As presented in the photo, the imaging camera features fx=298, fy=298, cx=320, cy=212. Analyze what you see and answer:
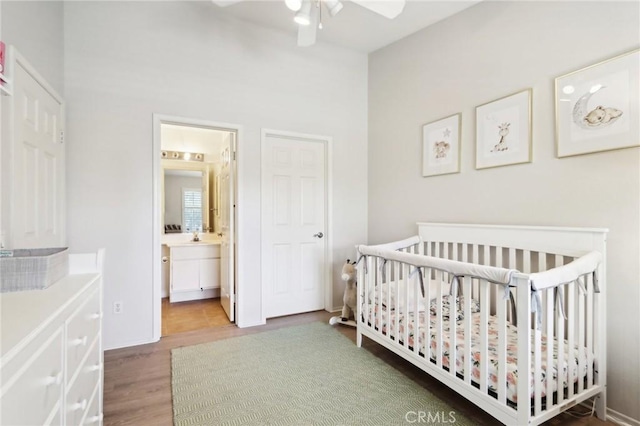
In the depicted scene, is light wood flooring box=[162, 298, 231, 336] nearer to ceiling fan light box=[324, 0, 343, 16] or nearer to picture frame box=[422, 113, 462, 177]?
picture frame box=[422, 113, 462, 177]

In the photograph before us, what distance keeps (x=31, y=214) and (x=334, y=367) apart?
2.11m

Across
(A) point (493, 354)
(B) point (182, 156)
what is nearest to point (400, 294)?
(A) point (493, 354)

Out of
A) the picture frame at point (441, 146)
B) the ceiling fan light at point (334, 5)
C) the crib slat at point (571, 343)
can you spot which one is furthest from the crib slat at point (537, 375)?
the ceiling fan light at point (334, 5)

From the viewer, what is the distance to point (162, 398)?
1789mm

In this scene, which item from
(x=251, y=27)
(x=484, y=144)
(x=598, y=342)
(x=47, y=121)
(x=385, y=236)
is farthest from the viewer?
(x=385, y=236)

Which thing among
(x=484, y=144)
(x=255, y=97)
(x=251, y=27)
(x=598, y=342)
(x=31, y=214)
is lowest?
(x=598, y=342)

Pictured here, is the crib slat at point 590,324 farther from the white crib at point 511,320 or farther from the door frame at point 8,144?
the door frame at point 8,144

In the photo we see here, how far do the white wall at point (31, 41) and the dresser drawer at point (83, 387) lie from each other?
2.39 feet

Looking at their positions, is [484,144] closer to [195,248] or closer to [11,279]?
[11,279]

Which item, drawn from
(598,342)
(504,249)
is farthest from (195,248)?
(598,342)

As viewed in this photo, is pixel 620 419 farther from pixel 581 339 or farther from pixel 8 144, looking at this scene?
pixel 8 144

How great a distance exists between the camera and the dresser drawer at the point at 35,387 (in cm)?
59

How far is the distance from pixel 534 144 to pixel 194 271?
3711mm

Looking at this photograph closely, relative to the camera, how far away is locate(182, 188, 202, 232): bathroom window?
423 cm
